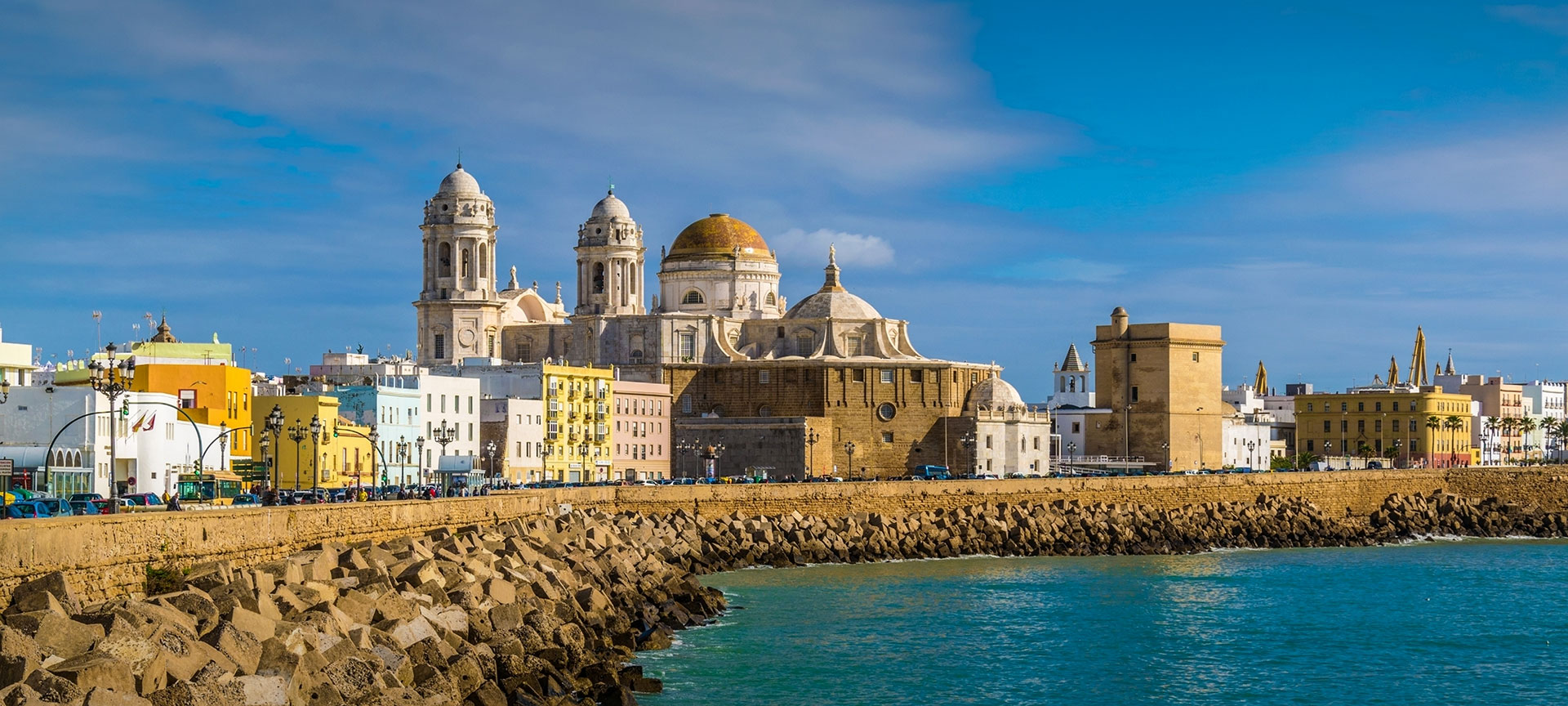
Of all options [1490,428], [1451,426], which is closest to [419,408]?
[1451,426]

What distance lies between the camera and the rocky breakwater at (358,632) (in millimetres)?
14352

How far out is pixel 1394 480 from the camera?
62219 millimetres

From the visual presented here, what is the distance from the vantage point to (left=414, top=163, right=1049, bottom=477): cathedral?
74.2 metres

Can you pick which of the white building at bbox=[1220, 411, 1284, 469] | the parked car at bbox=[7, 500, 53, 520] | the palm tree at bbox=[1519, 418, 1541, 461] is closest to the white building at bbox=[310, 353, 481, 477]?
the parked car at bbox=[7, 500, 53, 520]

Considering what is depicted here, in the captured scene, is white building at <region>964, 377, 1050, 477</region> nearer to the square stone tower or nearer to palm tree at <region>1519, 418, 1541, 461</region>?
the square stone tower

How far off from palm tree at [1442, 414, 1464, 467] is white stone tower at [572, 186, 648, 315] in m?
40.4

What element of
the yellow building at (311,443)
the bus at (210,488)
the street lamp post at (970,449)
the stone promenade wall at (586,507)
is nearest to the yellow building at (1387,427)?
the street lamp post at (970,449)

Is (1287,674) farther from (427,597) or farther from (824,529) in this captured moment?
(824,529)

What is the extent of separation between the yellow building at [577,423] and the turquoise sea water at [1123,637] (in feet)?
86.5

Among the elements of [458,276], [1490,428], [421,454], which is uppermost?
[458,276]

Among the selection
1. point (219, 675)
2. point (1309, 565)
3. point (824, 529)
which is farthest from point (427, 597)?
point (1309, 565)

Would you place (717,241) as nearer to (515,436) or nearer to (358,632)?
(515,436)

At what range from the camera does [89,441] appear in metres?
39.3

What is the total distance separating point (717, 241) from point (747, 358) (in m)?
8.00
